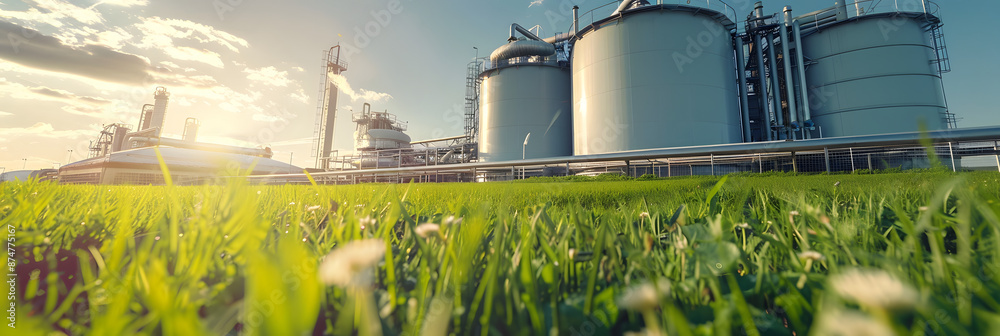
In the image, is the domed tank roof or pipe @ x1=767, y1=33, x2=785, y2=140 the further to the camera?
the domed tank roof

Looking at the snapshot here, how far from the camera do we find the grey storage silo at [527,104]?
57.9 feet

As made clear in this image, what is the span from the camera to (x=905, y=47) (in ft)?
43.2

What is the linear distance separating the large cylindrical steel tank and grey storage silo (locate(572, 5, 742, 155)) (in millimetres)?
3950

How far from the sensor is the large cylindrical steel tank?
42.4 ft

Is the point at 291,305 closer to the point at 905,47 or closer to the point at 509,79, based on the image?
the point at 509,79

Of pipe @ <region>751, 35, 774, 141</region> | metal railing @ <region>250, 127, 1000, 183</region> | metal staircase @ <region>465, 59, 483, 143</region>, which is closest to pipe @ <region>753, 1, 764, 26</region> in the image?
pipe @ <region>751, 35, 774, 141</region>

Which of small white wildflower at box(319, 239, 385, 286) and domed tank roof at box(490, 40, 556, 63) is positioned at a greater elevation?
domed tank roof at box(490, 40, 556, 63)

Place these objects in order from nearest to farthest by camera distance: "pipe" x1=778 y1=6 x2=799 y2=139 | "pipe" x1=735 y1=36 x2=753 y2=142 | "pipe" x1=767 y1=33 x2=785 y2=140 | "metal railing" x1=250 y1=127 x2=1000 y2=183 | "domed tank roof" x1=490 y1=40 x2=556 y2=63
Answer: "metal railing" x1=250 y1=127 x2=1000 y2=183, "pipe" x1=778 y1=6 x2=799 y2=139, "pipe" x1=735 y1=36 x2=753 y2=142, "pipe" x1=767 y1=33 x2=785 y2=140, "domed tank roof" x1=490 y1=40 x2=556 y2=63

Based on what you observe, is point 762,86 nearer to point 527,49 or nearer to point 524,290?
point 527,49

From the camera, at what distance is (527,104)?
17.9m

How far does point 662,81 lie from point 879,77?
842cm

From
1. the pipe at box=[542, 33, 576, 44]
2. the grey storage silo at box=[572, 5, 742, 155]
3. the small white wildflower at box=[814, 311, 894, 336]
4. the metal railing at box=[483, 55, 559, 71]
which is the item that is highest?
the pipe at box=[542, 33, 576, 44]

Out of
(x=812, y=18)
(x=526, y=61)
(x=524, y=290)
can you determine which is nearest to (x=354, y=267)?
(x=524, y=290)

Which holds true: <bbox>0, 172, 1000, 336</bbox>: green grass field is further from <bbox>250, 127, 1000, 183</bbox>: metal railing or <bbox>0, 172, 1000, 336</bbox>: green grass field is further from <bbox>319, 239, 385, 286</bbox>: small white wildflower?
<bbox>250, 127, 1000, 183</bbox>: metal railing
